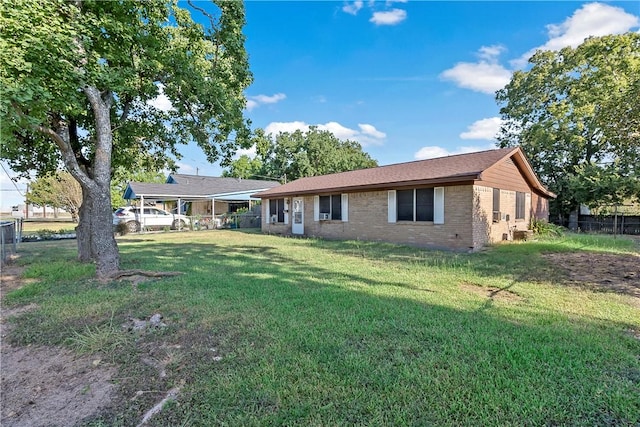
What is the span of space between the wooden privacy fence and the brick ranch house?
4981 millimetres

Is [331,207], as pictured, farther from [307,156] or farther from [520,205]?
[307,156]

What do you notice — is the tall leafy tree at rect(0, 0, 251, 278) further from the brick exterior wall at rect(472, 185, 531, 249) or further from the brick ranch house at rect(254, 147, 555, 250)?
the brick exterior wall at rect(472, 185, 531, 249)

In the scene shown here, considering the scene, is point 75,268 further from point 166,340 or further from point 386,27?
point 386,27

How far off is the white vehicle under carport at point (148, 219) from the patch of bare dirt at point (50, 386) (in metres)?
18.7

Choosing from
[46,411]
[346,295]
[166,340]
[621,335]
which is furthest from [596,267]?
[46,411]

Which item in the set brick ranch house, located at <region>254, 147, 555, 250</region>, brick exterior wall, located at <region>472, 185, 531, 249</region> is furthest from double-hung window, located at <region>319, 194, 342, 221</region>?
brick exterior wall, located at <region>472, 185, 531, 249</region>

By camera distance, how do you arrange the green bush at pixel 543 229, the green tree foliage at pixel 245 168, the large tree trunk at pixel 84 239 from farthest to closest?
the green tree foliage at pixel 245 168 < the green bush at pixel 543 229 < the large tree trunk at pixel 84 239

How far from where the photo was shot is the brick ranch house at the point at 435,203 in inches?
417

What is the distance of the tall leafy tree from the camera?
531 cm

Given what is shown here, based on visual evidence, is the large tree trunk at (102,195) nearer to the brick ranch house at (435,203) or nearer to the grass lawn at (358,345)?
the grass lawn at (358,345)

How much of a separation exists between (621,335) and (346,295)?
342cm

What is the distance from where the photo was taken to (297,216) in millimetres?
17562

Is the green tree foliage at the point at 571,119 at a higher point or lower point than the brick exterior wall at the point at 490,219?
higher

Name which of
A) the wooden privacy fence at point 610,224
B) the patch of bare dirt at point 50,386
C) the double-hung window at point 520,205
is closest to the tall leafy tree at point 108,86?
the patch of bare dirt at point 50,386
